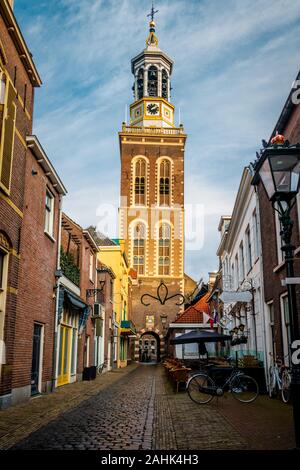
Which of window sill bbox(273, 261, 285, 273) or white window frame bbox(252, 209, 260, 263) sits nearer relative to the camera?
window sill bbox(273, 261, 285, 273)

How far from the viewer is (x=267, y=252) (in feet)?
45.9

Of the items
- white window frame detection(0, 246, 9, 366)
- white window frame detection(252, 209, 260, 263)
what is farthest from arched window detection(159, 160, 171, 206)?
white window frame detection(0, 246, 9, 366)

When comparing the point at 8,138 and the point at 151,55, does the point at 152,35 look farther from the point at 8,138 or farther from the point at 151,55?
the point at 8,138

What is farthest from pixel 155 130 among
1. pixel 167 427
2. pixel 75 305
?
pixel 167 427

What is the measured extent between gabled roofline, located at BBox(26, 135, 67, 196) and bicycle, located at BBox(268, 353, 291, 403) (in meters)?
8.30

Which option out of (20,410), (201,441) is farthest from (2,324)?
(201,441)

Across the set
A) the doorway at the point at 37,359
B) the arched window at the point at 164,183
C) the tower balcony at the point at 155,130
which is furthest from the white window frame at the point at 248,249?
the tower balcony at the point at 155,130

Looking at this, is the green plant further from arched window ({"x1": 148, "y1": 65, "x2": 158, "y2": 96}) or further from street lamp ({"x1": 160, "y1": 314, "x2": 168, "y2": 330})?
arched window ({"x1": 148, "y1": 65, "x2": 158, "y2": 96})

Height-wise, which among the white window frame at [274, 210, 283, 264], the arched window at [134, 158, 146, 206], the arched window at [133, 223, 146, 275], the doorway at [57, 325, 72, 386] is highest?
the arched window at [134, 158, 146, 206]

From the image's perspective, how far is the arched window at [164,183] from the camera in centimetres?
5356

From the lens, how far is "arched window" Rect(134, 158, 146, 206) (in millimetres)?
53531

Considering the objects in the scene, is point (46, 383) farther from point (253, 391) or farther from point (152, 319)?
point (152, 319)

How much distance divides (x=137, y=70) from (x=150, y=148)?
11.2 m

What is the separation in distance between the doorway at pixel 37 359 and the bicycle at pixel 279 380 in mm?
6426
